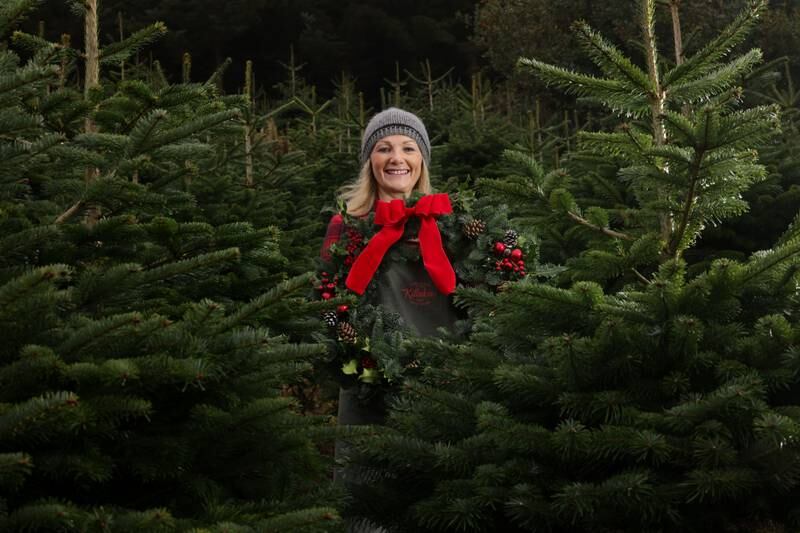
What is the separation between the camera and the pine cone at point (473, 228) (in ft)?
16.3

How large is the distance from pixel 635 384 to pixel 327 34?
87.5 feet

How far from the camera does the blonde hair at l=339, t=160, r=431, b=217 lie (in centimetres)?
536

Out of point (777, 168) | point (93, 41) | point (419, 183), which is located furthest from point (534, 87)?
point (93, 41)

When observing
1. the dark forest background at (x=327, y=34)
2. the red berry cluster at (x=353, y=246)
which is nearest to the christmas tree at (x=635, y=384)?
the red berry cluster at (x=353, y=246)

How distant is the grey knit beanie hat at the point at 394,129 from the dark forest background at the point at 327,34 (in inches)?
734

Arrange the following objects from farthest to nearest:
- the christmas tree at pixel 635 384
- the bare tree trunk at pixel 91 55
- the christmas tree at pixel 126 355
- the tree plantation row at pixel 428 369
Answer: the bare tree trunk at pixel 91 55, the christmas tree at pixel 635 384, the tree plantation row at pixel 428 369, the christmas tree at pixel 126 355

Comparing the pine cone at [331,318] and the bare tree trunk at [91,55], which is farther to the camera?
the pine cone at [331,318]

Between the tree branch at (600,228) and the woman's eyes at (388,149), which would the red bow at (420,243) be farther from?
the tree branch at (600,228)

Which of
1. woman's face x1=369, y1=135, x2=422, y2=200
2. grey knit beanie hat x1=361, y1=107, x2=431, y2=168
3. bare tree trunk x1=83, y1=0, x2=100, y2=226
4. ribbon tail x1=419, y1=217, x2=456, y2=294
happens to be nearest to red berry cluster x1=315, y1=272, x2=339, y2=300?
ribbon tail x1=419, y1=217, x2=456, y2=294

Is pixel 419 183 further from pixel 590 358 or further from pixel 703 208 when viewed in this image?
pixel 590 358

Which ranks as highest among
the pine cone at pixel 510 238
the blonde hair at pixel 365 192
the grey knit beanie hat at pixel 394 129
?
the grey knit beanie hat at pixel 394 129

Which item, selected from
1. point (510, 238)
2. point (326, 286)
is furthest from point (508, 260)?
point (326, 286)

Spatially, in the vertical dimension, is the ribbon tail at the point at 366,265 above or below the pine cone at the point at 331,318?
above

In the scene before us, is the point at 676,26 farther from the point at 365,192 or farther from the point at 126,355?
the point at 126,355
